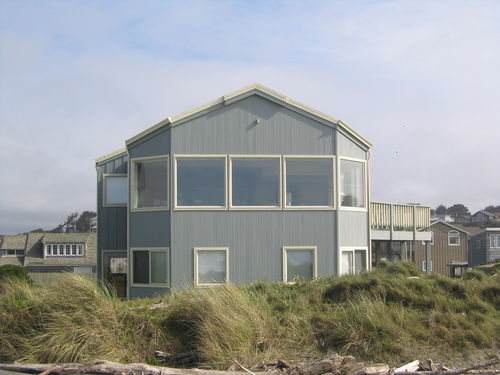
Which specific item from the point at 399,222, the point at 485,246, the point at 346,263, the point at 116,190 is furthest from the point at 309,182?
the point at 485,246

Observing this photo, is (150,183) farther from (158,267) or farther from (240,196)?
(240,196)

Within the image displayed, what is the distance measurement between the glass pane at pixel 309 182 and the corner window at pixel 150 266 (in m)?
3.92

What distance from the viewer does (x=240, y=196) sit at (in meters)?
19.9

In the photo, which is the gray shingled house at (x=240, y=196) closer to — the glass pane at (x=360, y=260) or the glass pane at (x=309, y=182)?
the glass pane at (x=309, y=182)

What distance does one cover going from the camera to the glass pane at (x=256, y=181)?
19.9 metres

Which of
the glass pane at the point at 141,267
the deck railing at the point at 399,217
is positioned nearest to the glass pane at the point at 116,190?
the glass pane at the point at 141,267

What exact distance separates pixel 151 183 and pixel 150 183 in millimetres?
46

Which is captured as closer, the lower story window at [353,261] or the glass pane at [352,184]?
the lower story window at [353,261]

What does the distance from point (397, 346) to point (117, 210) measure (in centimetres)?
1356

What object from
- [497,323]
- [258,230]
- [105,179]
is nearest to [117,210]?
[105,179]

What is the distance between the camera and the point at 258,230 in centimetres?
1988

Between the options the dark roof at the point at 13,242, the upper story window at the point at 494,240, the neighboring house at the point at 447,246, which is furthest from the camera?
the dark roof at the point at 13,242

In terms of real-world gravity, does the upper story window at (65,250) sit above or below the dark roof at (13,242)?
below

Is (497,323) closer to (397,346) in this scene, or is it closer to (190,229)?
(397,346)
